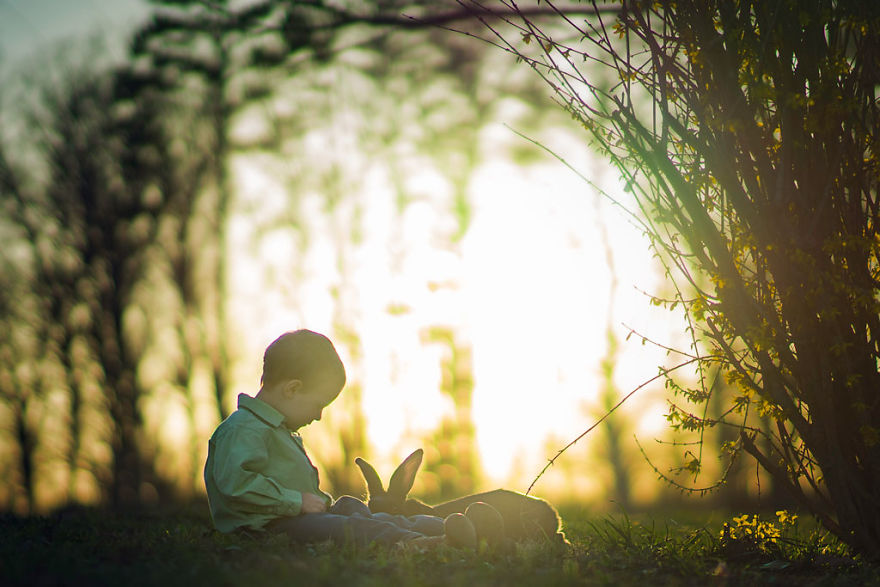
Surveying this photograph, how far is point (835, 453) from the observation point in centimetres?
394

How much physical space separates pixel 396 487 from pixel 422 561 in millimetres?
937

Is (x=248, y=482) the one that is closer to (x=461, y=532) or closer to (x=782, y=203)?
(x=461, y=532)

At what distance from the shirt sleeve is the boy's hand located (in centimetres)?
4

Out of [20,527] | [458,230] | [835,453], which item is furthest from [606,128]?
[458,230]

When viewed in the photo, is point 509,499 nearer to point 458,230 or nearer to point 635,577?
point 635,577

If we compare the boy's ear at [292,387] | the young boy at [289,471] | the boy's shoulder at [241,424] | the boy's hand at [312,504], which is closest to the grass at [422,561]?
the young boy at [289,471]

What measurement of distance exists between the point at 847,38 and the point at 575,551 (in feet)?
10.4

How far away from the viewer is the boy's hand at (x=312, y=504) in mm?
4246

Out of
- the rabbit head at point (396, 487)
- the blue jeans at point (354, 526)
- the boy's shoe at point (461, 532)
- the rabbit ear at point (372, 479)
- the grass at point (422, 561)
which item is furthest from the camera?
the rabbit ear at point (372, 479)

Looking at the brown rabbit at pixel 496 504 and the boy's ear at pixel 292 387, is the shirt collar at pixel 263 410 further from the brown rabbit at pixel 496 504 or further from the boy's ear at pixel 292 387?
the brown rabbit at pixel 496 504

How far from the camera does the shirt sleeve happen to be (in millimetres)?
4141

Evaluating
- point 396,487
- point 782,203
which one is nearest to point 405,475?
point 396,487

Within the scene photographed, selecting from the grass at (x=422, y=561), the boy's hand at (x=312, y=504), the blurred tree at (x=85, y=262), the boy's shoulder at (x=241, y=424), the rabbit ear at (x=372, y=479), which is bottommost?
the grass at (x=422, y=561)

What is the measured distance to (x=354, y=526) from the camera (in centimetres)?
407
